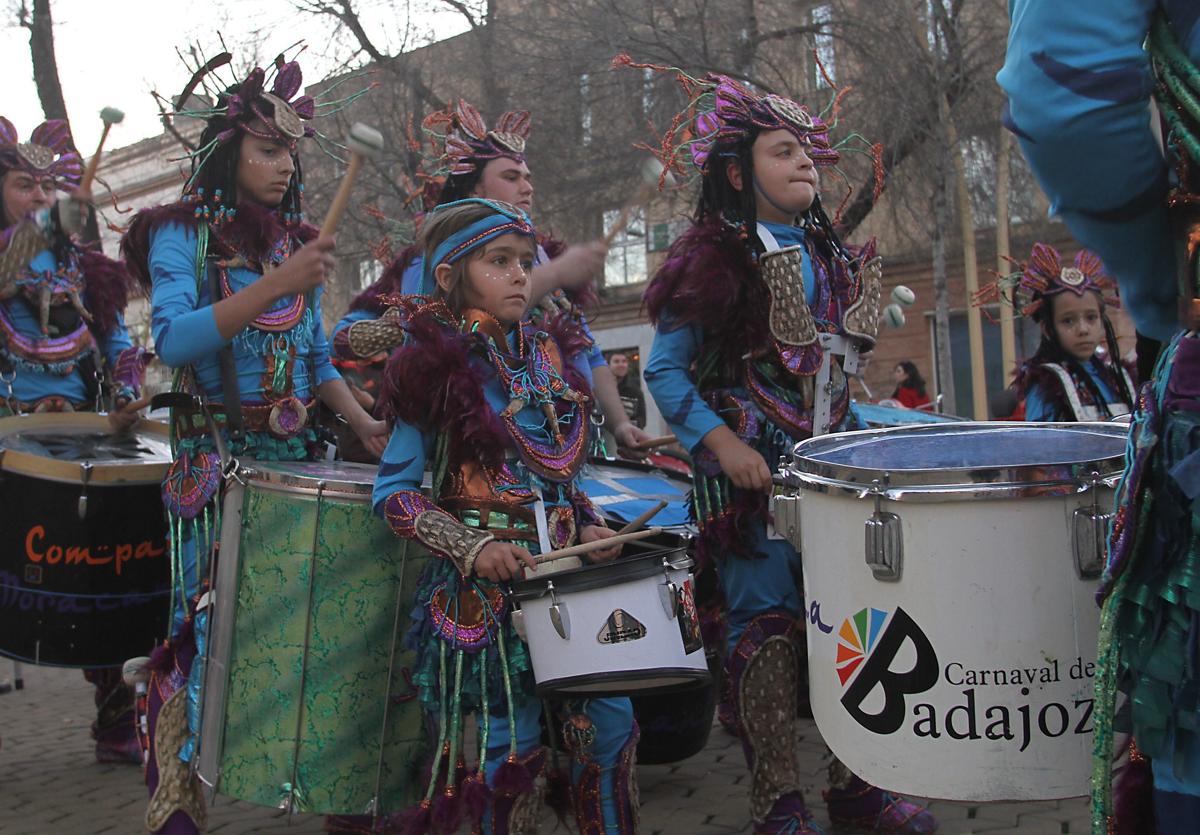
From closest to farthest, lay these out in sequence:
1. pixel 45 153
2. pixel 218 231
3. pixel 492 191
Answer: pixel 218 231
pixel 492 191
pixel 45 153

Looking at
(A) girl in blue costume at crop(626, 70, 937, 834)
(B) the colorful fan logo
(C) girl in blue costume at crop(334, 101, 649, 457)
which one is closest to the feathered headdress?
(C) girl in blue costume at crop(334, 101, 649, 457)

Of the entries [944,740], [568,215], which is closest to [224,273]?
[944,740]

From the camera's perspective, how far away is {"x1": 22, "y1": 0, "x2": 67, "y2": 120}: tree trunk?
1040 cm

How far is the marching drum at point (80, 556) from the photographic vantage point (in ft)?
13.2

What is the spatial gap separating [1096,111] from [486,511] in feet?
6.15

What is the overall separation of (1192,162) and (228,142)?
2.99 meters

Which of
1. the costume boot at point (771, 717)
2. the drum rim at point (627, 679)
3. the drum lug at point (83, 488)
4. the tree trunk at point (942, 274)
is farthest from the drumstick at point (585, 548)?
the tree trunk at point (942, 274)

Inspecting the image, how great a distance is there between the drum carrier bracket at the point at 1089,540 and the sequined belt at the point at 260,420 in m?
2.34

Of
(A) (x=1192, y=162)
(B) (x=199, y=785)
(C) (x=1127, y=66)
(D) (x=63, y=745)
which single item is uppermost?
(C) (x=1127, y=66)

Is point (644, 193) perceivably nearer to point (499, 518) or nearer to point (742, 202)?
point (742, 202)

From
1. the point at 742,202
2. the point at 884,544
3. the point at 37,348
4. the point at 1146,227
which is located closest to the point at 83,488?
the point at 37,348

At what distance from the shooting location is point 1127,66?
5.31ft

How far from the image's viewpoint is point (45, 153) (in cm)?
591

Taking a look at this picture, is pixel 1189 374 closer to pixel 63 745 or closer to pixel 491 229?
pixel 491 229
